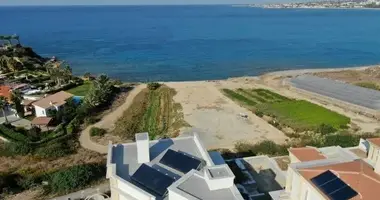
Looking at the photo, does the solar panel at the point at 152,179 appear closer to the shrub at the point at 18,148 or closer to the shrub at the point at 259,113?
the shrub at the point at 18,148

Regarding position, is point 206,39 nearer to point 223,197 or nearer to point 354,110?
point 354,110

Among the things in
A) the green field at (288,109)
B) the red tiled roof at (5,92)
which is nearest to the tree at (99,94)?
the red tiled roof at (5,92)

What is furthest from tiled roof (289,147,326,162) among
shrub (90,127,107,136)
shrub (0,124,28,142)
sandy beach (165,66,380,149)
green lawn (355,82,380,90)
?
green lawn (355,82,380,90)

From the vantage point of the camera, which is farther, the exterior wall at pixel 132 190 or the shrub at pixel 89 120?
the shrub at pixel 89 120

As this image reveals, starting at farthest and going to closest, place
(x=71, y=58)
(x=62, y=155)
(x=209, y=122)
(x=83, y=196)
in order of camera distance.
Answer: (x=71, y=58) → (x=209, y=122) → (x=62, y=155) → (x=83, y=196)

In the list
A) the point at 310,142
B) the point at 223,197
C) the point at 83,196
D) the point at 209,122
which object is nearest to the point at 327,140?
the point at 310,142

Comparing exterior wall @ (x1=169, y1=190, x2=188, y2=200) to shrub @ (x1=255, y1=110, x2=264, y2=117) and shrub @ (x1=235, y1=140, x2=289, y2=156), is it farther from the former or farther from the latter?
shrub @ (x1=255, y1=110, x2=264, y2=117)

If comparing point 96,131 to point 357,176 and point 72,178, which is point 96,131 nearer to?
point 72,178
